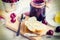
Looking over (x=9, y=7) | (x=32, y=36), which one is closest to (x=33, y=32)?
(x=32, y=36)

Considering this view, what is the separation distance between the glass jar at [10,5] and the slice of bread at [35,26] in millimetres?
134

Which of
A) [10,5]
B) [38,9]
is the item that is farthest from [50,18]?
[10,5]

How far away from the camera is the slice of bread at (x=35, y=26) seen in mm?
1470

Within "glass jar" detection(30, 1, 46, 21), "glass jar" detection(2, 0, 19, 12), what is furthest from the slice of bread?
"glass jar" detection(2, 0, 19, 12)

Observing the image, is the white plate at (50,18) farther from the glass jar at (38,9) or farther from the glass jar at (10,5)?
the glass jar at (10,5)

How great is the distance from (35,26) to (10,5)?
0.22 metres

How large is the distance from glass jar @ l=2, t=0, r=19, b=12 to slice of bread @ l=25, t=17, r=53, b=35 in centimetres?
13

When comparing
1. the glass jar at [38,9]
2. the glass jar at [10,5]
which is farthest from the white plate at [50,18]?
the glass jar at [10,5]

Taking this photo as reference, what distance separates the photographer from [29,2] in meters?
1.47

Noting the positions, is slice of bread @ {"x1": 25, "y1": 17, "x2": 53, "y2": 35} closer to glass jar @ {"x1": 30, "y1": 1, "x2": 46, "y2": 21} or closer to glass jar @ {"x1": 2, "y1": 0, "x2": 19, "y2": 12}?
glass jar @ {"x1": 30, "y1": 1, "x2": 46, "y2": 21}

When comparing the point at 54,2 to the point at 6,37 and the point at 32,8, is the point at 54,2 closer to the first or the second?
the point at 32,8

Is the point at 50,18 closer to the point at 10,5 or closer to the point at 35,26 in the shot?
the point at 35,26

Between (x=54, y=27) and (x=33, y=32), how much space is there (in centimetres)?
15

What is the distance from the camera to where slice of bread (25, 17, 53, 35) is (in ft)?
4.82
